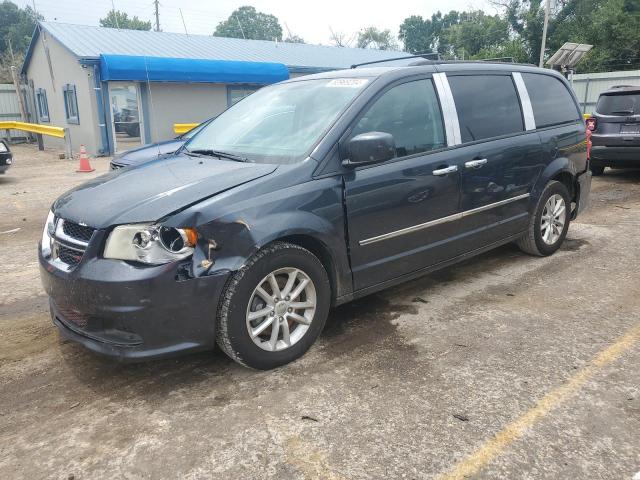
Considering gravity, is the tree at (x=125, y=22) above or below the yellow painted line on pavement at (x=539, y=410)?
above

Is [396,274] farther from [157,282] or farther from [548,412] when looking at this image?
[157,282]

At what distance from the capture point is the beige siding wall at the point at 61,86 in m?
17.3

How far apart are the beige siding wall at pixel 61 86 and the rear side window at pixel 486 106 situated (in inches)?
618

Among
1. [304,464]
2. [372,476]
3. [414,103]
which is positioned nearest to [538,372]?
[372,476]

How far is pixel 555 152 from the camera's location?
16.3 ft

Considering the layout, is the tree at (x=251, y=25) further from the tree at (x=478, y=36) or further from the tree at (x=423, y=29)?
the tree at (x=478, y=36)

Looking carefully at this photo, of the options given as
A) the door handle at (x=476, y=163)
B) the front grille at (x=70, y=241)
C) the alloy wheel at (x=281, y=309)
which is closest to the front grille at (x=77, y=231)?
the front grille at (x=70, y=241)

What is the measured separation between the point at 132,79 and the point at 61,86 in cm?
448

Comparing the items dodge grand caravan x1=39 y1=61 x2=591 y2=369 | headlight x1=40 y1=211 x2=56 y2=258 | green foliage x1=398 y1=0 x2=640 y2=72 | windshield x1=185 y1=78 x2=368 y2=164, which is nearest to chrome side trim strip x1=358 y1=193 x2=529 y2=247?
dodge grand caravan x1=39 y1=61 x2=591 y2=369

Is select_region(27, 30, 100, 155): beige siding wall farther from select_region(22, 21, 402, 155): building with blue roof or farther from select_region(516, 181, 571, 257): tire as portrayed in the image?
select_region(516, 181, 571, 257): tire

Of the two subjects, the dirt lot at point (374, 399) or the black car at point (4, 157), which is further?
the black car at point (4, 157)

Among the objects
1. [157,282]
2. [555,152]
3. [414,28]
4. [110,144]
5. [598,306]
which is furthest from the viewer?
[414,28]

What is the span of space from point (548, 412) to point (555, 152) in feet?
9.89

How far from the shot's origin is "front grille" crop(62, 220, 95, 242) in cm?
288
